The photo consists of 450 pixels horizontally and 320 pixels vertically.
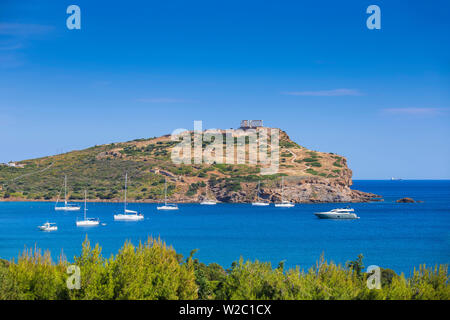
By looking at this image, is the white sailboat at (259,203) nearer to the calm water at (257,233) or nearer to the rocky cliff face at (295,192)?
the rocky cliff face at (295,192)

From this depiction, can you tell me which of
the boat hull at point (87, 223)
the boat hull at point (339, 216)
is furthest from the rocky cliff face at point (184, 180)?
the boat hull at point (87, 223)

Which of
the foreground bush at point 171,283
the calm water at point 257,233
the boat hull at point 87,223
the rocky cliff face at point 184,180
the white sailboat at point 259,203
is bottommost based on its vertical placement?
the calm water at point 257,233

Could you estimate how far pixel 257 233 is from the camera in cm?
6862

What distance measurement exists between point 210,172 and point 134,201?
18113 mm

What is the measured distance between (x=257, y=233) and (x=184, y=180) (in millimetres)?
46364

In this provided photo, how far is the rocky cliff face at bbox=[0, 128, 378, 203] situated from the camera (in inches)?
4355

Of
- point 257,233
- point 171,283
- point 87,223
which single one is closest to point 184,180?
point 87,223

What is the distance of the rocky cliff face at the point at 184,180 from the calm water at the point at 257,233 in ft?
23.2

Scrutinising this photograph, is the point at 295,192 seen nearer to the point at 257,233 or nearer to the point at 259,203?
the point at 259,203

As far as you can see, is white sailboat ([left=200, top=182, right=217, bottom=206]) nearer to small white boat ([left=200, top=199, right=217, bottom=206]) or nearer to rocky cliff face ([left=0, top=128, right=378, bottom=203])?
small white boat ([left=200, top=199, right=217, bottom=206])

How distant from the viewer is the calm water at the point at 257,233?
51625 mm

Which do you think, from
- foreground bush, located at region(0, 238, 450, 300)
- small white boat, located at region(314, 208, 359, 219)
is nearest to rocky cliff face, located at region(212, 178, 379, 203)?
small white boat, located at region(314, 208, 359, 219)

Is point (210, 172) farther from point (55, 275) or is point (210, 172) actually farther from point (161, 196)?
point (55, 275)

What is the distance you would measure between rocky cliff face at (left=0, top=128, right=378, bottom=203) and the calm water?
23.2ft
